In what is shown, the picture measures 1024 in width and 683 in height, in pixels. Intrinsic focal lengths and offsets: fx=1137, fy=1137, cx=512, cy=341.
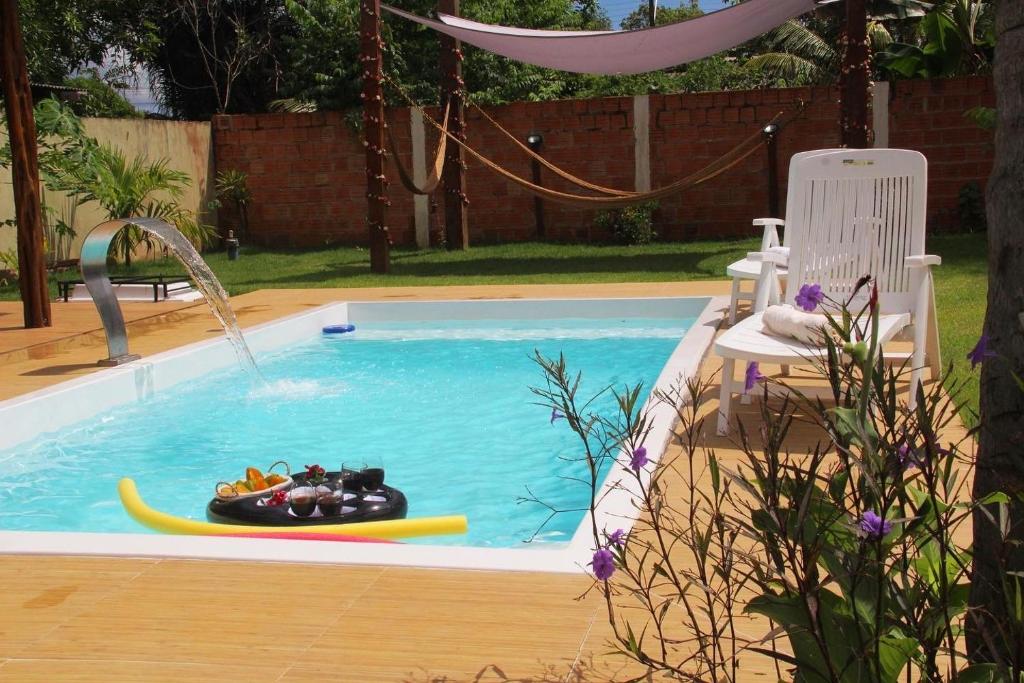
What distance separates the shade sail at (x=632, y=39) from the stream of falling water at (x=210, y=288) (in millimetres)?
3575

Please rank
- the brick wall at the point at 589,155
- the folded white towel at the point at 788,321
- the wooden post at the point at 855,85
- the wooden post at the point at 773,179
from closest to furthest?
the folded white towel at the point at 788,321, the wooden post at the point at 855,85, the brick wall at the point at 589,155, the wooden post at the point at 773,179

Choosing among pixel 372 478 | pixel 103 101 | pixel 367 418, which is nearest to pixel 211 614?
→ pixel 372 478

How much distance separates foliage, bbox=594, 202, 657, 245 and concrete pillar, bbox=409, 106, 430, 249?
6.81ft

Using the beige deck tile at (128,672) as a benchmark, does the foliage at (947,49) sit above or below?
above

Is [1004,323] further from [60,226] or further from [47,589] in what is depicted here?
[60,226]

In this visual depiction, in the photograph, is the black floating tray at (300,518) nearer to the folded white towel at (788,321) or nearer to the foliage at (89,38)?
the folded white towel at (788,321)

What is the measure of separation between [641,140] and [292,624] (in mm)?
10931

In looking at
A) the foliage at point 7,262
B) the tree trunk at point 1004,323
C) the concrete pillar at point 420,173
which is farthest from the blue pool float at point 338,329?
the tree trunk at point 1004,323

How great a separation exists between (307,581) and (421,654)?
0.56 metres

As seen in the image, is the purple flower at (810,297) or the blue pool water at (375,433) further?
the blue pool water at (375,433)

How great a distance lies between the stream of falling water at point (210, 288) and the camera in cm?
571

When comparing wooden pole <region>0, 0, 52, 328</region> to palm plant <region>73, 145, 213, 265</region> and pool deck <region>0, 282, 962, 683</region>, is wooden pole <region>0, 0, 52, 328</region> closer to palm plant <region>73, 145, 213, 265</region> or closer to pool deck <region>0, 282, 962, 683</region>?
palm plant <region>73, 145, 213, 265</region>

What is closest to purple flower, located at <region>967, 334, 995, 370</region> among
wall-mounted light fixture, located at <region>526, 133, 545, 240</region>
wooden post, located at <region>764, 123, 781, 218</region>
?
wooden post, located at <region>764, 123, 781, 218</region>

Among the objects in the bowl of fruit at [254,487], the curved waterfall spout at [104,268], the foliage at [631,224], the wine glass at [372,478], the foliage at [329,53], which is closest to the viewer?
the bowl of fruit at [254,487]
